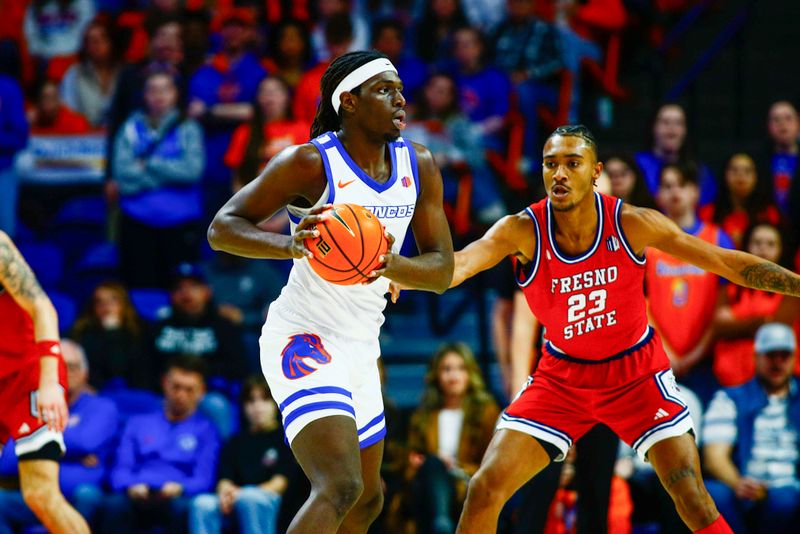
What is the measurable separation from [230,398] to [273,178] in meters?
4.16

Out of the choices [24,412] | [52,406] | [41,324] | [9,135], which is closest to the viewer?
[52,406]

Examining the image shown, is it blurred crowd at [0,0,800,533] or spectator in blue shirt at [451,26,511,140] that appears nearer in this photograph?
blurred crowd at [0,0,800,533]

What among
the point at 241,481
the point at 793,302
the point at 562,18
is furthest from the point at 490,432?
the point at 562,18

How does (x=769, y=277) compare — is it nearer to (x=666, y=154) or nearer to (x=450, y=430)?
(x=450, y=430)

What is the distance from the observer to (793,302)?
809 centimetres

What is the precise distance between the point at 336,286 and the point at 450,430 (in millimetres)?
3116

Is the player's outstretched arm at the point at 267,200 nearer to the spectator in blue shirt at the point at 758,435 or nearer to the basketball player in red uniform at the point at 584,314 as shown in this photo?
the basketball player in red uniform at the point at 584,314

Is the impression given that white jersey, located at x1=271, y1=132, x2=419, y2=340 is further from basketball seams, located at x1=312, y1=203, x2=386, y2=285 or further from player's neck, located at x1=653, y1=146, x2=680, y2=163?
player's neck, located at x1=653, y1=146, x2=680, y2=163

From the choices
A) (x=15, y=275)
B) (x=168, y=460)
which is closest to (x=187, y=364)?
(x=168, y=460)

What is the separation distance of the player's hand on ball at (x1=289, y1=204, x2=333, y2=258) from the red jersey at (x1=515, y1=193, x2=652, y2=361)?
4.56 feet

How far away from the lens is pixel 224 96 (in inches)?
399

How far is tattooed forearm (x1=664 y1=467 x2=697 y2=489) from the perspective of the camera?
17.7 feet

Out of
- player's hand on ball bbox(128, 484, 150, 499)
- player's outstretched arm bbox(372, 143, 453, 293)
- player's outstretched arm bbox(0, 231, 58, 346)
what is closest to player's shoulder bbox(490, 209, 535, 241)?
player's outstretched arm bbox(372, 143, 453, 293)

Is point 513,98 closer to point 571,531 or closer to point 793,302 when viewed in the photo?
point 793,302
